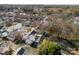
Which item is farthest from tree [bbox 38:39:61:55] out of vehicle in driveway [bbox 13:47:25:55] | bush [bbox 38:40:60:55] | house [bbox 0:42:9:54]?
house [bbox 0:42:9:54]

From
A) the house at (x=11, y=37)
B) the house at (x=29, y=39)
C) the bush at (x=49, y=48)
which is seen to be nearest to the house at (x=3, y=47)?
the house at (x=11, y=37)

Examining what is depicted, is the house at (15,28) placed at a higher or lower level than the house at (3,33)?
higher

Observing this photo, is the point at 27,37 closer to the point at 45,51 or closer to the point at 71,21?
the point at 45,51

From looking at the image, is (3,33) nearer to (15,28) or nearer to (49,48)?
(15,28)

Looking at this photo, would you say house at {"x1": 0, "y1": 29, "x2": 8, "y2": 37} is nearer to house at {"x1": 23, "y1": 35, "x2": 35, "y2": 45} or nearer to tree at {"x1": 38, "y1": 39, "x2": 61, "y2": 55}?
house at {"x1": 23, "y1": 35, "x2": 35, "y2": 45}

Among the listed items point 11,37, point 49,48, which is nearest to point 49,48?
point 49,48

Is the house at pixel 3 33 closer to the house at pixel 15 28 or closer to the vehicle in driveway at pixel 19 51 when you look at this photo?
the house at pixel 15 28
